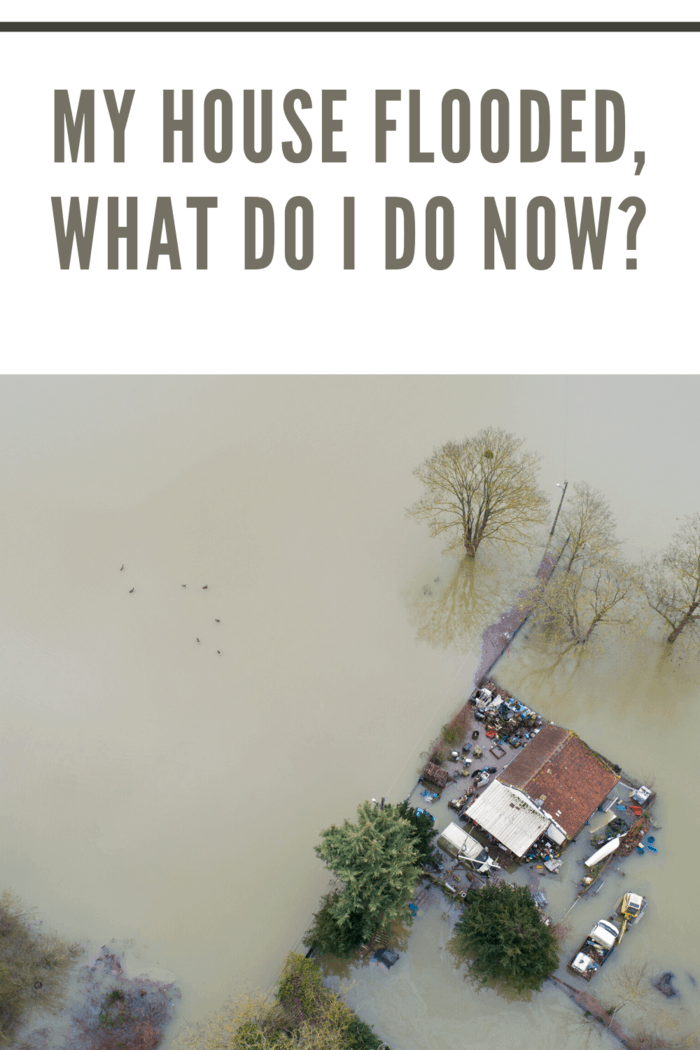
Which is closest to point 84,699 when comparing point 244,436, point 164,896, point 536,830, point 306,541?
point 164,896

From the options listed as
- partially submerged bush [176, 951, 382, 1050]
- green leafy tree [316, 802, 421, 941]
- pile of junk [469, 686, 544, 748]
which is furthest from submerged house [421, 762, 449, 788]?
partially submerged bush [176, 951, 382, 1050]

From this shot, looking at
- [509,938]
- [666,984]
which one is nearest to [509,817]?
[509,938]

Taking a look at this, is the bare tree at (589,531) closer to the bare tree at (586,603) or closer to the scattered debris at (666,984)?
the bare tree at (586,603)

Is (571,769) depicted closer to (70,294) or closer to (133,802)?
(133,802)

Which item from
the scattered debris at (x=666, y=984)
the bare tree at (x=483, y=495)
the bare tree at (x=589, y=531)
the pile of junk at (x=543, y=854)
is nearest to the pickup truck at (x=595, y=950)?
the scattered debris at (x=666, y=984)

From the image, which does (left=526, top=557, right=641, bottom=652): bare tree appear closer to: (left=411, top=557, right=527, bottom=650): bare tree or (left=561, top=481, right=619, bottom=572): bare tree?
(left=561, top=481, right=619, bottom=572): bare tree

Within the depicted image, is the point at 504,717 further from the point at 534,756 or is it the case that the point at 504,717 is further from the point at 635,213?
the point at 635,213

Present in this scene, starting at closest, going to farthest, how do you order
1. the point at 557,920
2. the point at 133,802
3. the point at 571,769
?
the point at 557,920 < the point at 571,769 < the point at 133,802
